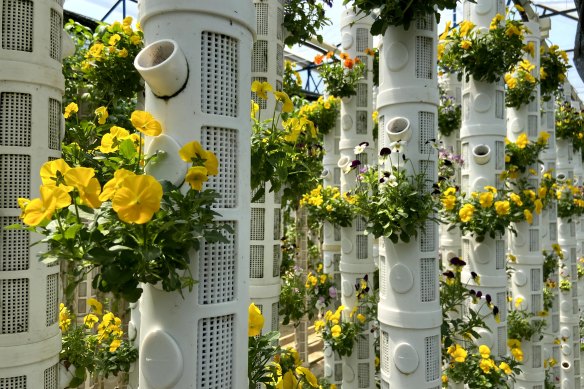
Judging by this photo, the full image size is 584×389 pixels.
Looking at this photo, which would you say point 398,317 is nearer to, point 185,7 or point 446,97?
point 185,7

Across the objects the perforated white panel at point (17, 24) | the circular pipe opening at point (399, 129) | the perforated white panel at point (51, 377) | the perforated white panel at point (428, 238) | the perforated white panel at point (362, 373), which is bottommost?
the perforated white panel at point (362, 373)

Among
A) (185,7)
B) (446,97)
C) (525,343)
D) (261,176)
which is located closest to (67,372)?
(261,176)

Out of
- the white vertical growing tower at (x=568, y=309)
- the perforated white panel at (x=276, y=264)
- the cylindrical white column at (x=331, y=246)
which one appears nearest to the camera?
the perforated white panel at (x=276, y=264)

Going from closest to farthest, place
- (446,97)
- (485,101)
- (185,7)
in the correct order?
(185,7)
(485,101)
(446,97)

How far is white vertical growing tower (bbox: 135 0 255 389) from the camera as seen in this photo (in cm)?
146

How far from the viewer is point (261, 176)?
6.31 ft

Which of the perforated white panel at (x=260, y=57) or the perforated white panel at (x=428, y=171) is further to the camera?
the perforated white panel at (x=260, y=57)

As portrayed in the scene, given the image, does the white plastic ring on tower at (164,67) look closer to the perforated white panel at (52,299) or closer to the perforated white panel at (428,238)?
the perforated white panel at (52,299)

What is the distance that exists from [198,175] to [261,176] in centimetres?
63

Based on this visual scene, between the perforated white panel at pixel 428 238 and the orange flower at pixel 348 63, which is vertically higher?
the orange flower at pixel 348 63

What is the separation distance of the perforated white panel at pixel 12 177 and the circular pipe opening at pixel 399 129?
2397mm

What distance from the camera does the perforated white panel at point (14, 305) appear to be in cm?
239

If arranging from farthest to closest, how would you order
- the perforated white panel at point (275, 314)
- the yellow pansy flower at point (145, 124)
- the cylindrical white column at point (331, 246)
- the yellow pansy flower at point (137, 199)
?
the cylindrical white column at point (331, 246)
the perforated white panel at point (275, 314)
the yellow pansy flower at point (145, 124)
the yellow pansy flower at point (137, 199)

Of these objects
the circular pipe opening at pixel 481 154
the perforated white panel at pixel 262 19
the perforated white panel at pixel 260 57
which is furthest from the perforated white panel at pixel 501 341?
the perforated white panel at pixel 262 19
